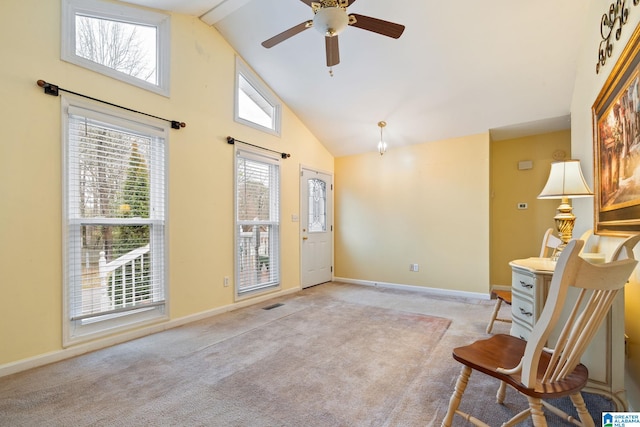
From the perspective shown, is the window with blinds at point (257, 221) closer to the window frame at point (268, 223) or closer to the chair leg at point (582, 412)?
the window frame at point (268, 223)

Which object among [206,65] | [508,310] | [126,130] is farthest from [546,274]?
[206,65]

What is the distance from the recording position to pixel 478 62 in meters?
3.30

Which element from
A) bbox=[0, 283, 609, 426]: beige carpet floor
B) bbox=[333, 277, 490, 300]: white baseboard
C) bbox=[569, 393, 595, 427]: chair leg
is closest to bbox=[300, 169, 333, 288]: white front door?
bbox=[333, 277, 490, 300]: white baseboard

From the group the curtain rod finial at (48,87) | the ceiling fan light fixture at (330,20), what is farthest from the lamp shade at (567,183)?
the curtain rod finial at (48,87)

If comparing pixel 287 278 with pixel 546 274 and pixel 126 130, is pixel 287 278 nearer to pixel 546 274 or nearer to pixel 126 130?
pixel 126 130

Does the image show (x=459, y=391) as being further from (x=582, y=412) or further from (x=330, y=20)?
(x=330, y=20)

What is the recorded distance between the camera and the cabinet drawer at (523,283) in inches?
78.0

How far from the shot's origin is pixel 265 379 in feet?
6.86

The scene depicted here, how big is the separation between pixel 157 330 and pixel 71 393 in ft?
3.57

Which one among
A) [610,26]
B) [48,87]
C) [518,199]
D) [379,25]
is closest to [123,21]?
[48,87]

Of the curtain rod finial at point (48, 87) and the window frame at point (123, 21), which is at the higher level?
the window frame at point (123, 21)

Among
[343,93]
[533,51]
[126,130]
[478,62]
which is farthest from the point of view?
[343,93]

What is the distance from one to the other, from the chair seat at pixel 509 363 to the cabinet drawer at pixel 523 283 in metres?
0.51

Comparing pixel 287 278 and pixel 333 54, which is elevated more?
pixel 333 54
